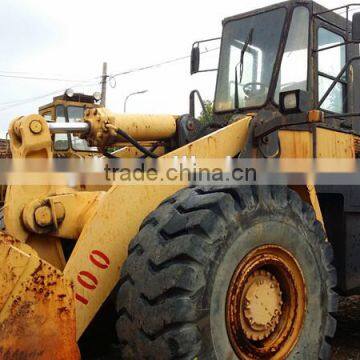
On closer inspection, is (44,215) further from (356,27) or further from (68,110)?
(68,110)

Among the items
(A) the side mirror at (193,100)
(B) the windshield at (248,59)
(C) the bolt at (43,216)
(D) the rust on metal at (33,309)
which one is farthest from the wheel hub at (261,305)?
(A) the side mirror at (193,100)

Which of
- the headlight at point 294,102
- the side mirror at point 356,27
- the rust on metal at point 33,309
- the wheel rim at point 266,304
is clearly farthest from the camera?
the side mirror at point 356,27

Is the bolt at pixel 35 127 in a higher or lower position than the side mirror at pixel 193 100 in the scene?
lower

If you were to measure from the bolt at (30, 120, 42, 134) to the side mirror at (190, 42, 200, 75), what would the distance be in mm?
2441

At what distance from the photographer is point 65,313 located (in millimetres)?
2836

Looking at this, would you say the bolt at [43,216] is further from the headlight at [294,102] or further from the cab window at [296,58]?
the cab window at [296,58]

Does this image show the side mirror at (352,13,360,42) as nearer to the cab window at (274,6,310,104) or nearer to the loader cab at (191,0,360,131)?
the loader cab at (191,0,360,131)

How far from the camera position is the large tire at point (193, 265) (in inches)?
110

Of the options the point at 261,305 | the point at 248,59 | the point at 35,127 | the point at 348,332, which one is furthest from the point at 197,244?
the point at 348,332

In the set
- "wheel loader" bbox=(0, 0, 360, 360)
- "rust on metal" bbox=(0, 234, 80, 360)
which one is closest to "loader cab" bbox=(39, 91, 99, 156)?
"wheel loader" bbox=(0, 0, 360, 360)

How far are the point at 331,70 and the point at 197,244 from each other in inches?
109

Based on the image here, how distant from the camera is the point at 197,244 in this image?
9.45 ft

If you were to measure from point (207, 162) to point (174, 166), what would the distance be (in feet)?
0.87

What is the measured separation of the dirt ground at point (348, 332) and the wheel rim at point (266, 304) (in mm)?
1636
